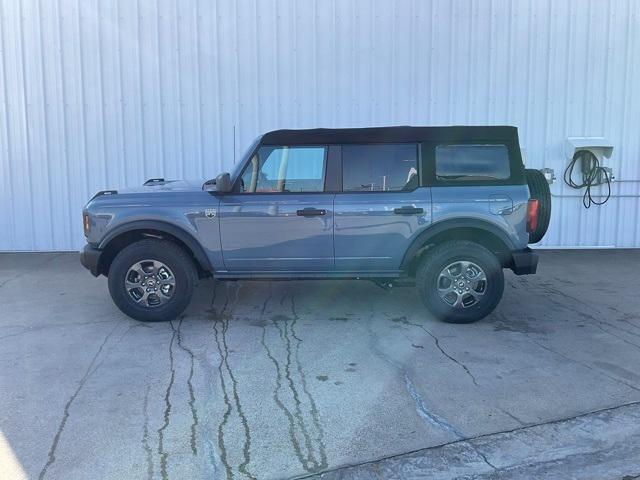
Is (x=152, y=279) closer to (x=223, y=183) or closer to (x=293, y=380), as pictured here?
(x=223, y=183)

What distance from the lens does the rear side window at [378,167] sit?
5.64 meters

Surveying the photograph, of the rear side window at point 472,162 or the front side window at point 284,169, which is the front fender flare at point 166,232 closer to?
the front side window at point 284,169

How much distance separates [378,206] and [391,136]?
2.41ft

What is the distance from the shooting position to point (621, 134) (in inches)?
386

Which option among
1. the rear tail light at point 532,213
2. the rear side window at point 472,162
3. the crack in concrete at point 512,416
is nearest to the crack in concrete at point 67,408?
the crack in concrete at point 512,416

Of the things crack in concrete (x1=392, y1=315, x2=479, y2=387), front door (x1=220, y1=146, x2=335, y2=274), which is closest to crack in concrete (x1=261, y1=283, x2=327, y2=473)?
front door (x1=220, y1=146, x2=335, y2=274)

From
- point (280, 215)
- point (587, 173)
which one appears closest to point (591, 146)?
point (587, 173)

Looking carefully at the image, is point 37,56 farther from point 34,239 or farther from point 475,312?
point 475,312

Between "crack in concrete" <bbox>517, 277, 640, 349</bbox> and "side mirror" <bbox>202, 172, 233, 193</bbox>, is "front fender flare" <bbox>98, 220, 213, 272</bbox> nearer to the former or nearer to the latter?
"side mirror" <bbox>202, 172, 233, 193</bbox>

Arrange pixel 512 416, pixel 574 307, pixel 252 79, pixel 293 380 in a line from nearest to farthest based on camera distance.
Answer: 1. pixel 512 416
2. pixel 293 380
3. pixel 574 307
4. pixel 252 79

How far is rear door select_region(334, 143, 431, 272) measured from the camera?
554 cm

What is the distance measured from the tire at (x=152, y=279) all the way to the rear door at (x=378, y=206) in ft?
4.96

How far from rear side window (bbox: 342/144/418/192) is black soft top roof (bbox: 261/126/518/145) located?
3.1 inches

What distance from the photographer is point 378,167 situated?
5.69 m
